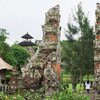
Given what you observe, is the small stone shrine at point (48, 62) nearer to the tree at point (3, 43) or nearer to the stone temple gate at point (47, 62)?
the stone temple gate at point (47, 62)

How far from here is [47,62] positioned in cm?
2020

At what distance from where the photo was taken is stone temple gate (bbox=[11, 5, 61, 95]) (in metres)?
19.7

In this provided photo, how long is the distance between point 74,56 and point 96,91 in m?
9.66

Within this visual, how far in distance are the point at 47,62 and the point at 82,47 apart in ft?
30.2

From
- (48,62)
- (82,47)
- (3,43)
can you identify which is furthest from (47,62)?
(3,43)

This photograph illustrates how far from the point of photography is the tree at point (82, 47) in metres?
29.0

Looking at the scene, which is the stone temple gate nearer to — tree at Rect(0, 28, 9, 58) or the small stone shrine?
the small stone shrine

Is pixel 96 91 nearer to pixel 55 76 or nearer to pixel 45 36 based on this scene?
pixel 55 76

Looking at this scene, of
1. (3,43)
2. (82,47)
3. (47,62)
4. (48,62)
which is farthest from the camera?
(3,43)

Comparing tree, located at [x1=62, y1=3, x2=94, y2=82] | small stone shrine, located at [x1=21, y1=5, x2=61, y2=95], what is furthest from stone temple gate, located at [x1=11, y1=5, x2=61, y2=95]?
tree, located at [x1=62, y1=3, x2=94, y2=82]

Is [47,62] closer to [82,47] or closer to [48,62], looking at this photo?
[48,62]

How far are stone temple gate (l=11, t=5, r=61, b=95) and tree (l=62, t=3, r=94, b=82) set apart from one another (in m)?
8.21

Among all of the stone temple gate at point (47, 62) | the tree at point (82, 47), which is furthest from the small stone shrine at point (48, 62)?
the tree at point (82, 47)

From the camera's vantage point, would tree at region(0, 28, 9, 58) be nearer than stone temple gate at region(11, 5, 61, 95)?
No
